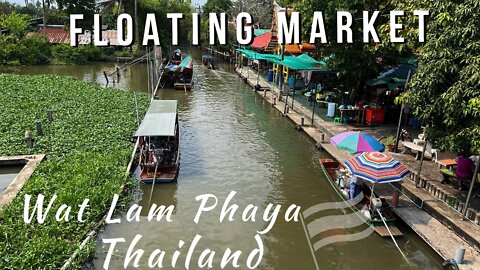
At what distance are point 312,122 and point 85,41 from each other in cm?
4007

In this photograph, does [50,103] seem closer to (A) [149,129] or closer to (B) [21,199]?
(A) [149,129]

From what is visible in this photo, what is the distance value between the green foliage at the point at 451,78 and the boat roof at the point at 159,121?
8.09 metres

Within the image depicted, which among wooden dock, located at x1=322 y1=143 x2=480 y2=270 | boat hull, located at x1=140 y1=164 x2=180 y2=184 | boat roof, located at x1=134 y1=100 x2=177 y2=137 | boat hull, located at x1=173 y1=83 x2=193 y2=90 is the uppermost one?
boat hull, located at x1=173 y1=83 x2=193 y2=90

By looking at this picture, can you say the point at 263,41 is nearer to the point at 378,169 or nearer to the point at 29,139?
the point at 29,139

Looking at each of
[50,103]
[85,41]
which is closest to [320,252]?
[50,103]

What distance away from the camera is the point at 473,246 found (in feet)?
31.2

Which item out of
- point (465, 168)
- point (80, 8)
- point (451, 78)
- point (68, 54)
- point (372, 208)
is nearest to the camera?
point (451, 78)

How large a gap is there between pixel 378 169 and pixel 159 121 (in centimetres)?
825

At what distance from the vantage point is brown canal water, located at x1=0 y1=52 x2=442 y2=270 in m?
9.73

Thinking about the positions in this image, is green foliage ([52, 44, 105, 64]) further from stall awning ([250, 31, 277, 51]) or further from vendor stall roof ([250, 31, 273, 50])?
stall awning ([250, 31, 277, 51])

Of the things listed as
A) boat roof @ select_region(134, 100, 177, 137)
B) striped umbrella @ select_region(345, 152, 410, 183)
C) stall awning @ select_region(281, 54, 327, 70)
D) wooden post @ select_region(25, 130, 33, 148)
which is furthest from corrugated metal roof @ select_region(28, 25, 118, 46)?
striped umbrella @ select_region(345, 152, 410, 183)

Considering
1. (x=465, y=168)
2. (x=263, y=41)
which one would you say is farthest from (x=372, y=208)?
(x=263, y=41)

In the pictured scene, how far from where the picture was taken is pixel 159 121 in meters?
14.9

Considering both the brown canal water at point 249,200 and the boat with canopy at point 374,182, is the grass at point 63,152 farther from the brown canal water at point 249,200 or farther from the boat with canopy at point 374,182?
the boat with canopy at point 374,182
